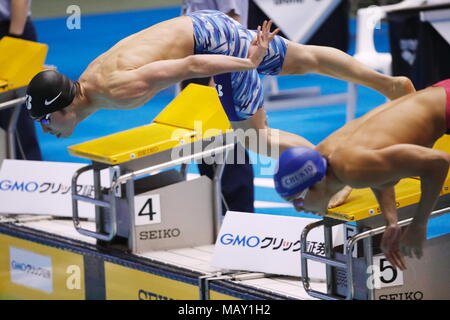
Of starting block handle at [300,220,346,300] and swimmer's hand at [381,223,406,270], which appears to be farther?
starting block handle at [300,220,346,300]

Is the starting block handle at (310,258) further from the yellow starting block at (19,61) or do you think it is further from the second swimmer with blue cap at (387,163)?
the yellow starting block at (19,61)

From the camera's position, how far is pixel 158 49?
4305 millimetres

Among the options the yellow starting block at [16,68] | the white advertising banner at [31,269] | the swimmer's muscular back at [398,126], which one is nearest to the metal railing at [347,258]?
the swimmer's muscular back at [398,126]

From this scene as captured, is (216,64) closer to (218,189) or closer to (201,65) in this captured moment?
(201,65)

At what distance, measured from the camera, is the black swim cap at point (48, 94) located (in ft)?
13.6

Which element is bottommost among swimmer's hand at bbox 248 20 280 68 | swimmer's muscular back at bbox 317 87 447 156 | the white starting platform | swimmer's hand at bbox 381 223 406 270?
the white starting platform

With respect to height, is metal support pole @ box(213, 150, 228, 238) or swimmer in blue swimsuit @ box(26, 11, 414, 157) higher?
swimmer in blue swimsuit @ box(26, 11, 414, 157)

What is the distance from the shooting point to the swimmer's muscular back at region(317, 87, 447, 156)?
3461 mm

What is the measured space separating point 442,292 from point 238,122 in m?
1.25

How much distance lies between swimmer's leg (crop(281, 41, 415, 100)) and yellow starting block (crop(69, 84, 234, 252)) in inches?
28.6

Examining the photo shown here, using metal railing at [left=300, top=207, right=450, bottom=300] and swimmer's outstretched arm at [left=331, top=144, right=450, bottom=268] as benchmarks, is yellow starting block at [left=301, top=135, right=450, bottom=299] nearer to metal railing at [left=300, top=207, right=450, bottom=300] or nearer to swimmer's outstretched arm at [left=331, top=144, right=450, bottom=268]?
metal railing at [left=300, top=207, right=450, bottom=300]

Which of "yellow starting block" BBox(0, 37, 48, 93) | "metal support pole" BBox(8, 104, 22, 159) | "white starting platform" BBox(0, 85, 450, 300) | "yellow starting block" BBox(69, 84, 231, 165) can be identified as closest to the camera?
"white starting platform" BBox(0, 85, 450, 300)

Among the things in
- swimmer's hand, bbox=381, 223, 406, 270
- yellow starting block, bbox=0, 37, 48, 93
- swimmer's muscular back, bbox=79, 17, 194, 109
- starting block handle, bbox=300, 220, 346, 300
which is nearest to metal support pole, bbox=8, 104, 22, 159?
yellow starting block, bbox=0, 37, 48, 93

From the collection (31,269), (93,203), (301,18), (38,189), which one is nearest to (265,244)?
(93,203)
